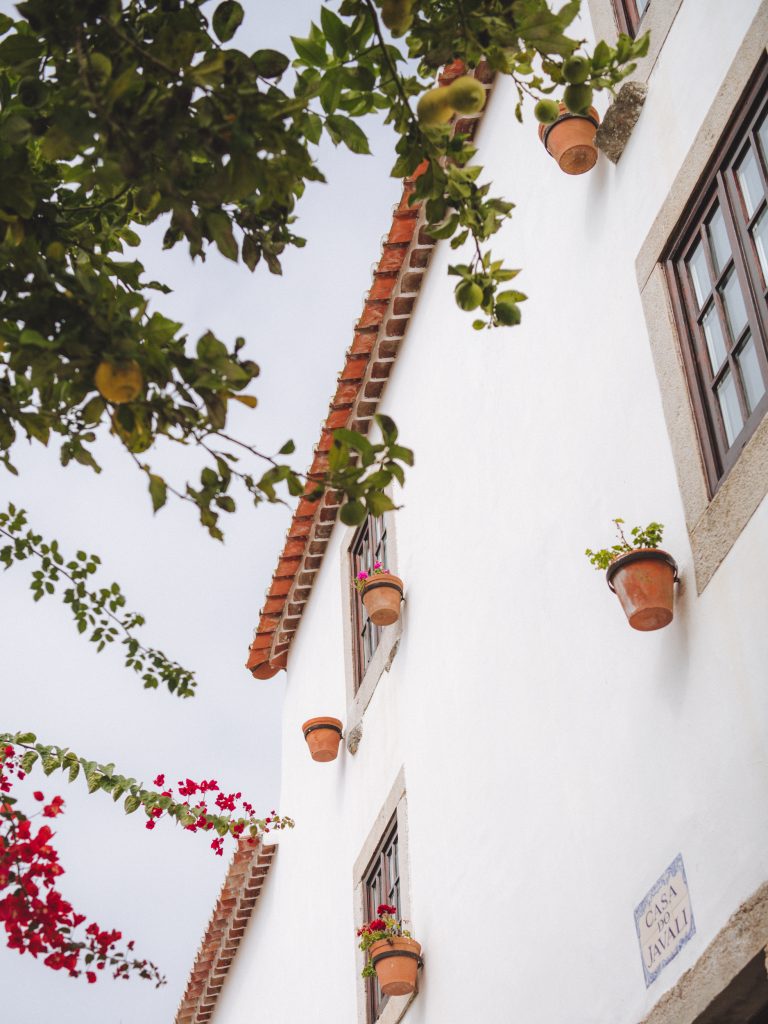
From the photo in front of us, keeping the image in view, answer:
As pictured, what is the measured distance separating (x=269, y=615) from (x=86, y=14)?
9782mm

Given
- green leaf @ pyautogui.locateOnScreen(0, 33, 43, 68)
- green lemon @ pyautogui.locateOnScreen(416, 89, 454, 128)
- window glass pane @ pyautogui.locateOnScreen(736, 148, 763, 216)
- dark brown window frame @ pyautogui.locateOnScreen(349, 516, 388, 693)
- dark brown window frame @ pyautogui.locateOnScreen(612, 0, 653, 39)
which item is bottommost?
green leaf @ pyautogui.locateOnScreen(0, 33, 43, 68)

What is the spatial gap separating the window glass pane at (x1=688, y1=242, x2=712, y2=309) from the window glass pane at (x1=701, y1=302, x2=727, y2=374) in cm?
10

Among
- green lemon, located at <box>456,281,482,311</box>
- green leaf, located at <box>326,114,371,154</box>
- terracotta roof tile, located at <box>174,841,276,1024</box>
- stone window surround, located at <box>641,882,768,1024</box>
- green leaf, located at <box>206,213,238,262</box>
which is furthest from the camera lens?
terracotta roof tile, located at <box>174,841,276,1024</box>

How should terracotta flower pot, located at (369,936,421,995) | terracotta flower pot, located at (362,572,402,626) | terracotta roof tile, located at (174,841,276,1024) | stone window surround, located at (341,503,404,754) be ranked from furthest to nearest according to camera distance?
terracotta roof tile, located at (174,841,276,1024) → stone window surround, located at (341,503,404,754) → terracotta flower pot, located at (362,572,402,626) → terracotta flower pot, located at (369,936,421,995)

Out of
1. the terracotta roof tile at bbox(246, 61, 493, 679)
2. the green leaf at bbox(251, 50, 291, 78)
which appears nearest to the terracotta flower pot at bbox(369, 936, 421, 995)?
the terracotta roof tile at bbox(246, 61, 493, 679)

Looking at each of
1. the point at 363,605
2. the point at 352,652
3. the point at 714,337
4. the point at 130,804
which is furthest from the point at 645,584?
the point at 352,652

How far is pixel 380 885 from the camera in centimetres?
845

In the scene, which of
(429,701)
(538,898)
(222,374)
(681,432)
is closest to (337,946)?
(429,701)

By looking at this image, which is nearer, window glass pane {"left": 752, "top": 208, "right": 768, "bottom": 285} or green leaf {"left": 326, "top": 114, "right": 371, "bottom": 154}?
green leaf {"left": 326, "top": 114, "right": 371, "bottom": 154}

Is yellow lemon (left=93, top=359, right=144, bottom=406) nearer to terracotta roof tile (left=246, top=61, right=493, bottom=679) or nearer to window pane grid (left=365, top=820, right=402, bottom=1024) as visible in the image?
terracotta roof tile (left=246, top=61, right=493, bottom=679)

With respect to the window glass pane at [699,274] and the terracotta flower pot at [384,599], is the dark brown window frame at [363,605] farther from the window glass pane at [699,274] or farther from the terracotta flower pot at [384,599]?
the window glass pane at [699,274]

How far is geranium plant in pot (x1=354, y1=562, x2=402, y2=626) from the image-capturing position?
27.9 feet

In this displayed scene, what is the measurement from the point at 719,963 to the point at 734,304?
2436 mm

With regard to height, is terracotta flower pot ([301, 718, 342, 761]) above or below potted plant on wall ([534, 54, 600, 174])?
above
